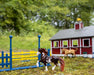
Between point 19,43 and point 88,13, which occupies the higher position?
point 88,13

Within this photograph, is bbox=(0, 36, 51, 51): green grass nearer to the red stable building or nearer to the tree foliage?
the tree foliage

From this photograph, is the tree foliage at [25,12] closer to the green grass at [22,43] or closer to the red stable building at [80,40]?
the green grass at [22,43]

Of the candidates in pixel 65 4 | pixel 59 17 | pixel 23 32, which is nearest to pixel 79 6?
pixel 65 4

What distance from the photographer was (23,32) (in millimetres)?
27188

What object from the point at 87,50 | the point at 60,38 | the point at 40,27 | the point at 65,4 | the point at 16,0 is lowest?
the point at 87,50

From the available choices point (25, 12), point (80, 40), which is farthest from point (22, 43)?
point (80, 40)

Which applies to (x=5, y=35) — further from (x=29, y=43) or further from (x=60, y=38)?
(x=60, y=38)

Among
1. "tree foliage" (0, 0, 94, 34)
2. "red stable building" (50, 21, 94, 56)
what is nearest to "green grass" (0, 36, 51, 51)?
"tree foliage" (0, 0, 94, 34)

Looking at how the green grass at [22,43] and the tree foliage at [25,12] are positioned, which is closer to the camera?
the green grass at [22,43]

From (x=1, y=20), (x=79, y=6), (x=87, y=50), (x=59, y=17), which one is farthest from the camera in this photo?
(x=79, y=6)

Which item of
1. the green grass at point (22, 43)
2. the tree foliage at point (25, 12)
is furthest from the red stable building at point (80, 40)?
the tree foliage at point (25, 12)

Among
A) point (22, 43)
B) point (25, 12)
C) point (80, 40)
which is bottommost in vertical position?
point (22, 43)

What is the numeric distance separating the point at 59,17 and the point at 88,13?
30.8ft

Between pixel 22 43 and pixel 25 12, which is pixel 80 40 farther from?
pixel 25 12
